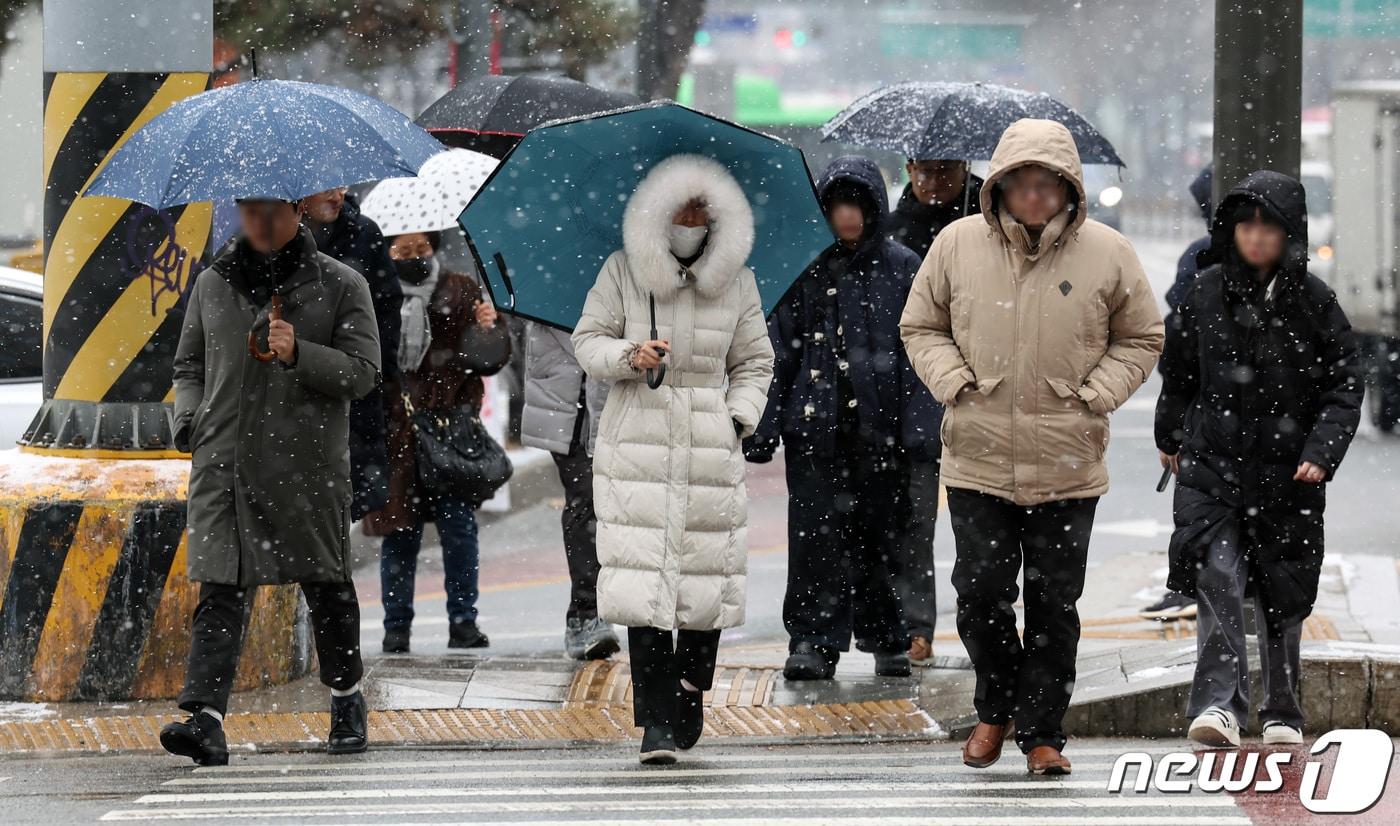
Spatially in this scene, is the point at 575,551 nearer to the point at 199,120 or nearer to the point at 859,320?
the point at 859,320

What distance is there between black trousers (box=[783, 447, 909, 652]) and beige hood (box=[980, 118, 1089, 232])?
179 centimetres

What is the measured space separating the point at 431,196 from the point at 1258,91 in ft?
10.5

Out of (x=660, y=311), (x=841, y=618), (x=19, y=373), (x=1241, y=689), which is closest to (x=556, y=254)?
(x=660, y=311)

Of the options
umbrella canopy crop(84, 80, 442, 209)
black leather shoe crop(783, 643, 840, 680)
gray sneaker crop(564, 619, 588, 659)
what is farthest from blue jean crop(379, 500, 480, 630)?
umbrella canopy crop(84, 80, 442, 209)

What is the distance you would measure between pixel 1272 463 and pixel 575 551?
2.86m

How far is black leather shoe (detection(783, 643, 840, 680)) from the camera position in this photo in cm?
780

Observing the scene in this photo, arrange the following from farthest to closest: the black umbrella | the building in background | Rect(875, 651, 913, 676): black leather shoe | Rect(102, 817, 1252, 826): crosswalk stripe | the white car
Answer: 1. the building in background
2. the white car
3. the black umbrella
4. Rect(875, 651, 913, 676): black leather shoe
5. Rect(102, 817, 1252, 826): crosswalk stripe

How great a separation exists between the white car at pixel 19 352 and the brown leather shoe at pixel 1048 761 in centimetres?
515

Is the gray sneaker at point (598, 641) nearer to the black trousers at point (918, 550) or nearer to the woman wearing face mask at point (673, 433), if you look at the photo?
the black trousers at point (918, 550)

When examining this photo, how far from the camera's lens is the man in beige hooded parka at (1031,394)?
20.5 feet

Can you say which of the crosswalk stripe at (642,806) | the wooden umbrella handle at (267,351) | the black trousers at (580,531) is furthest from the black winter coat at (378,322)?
the crosswalk stripe at (642,806)

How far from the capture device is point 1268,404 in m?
6.71

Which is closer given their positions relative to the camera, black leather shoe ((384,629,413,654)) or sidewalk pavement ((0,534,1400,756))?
sidewalk pavement ((0,534,1400,756))

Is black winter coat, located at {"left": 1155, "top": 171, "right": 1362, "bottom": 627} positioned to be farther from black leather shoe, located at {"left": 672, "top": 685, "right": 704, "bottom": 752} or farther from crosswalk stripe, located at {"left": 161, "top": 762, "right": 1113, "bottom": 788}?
black leather shoe, located at {"left": 672, "top": 685, "right": 704, "bottom": 752}
